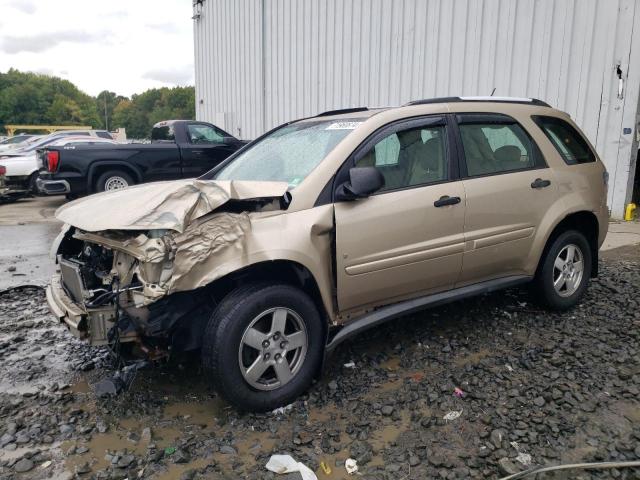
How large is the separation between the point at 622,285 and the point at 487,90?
5453 mm

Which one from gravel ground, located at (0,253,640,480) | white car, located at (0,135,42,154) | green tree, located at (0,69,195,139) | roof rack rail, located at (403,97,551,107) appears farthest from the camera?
green tree, located at (0,69,195,139)

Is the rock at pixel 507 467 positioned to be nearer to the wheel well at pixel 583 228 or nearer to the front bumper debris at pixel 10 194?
the wheel well at pixel 583 228

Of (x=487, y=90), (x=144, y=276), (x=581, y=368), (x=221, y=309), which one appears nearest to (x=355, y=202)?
(x=221, y=309)

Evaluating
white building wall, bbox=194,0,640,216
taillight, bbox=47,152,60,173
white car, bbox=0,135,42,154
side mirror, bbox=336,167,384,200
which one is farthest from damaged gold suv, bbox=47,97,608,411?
white car, bbox=0,135,42,154

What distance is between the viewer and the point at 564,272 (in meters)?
4.40

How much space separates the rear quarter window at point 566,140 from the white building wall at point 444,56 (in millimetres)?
4676

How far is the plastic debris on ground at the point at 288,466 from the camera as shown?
8.23ft

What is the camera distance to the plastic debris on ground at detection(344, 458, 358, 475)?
100.0 inches

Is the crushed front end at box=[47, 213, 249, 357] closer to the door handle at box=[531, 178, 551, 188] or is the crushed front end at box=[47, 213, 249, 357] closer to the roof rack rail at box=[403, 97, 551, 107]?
the roof rack rail at box=[403, 97, 551, 107]

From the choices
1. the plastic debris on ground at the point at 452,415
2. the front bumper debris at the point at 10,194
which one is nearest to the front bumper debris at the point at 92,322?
the plastic debris on ground at the point at 452,415

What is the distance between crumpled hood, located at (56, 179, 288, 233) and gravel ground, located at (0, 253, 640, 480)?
111 cm

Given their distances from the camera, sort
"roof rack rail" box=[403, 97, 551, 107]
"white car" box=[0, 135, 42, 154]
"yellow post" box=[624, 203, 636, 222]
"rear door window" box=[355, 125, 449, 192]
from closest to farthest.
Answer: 1. "rear door window" box=[355, 125, 449, 192]
2. "roof rack rail" box=[403, 97, 551, 107]
3. "yellow post" box=[624, 203, 636, 222]
4. "white car" box=[0, 135, 42, 154]

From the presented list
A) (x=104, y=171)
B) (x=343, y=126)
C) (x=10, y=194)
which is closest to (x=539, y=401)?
(x=343, y=126)

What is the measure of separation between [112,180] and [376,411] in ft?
27.1
